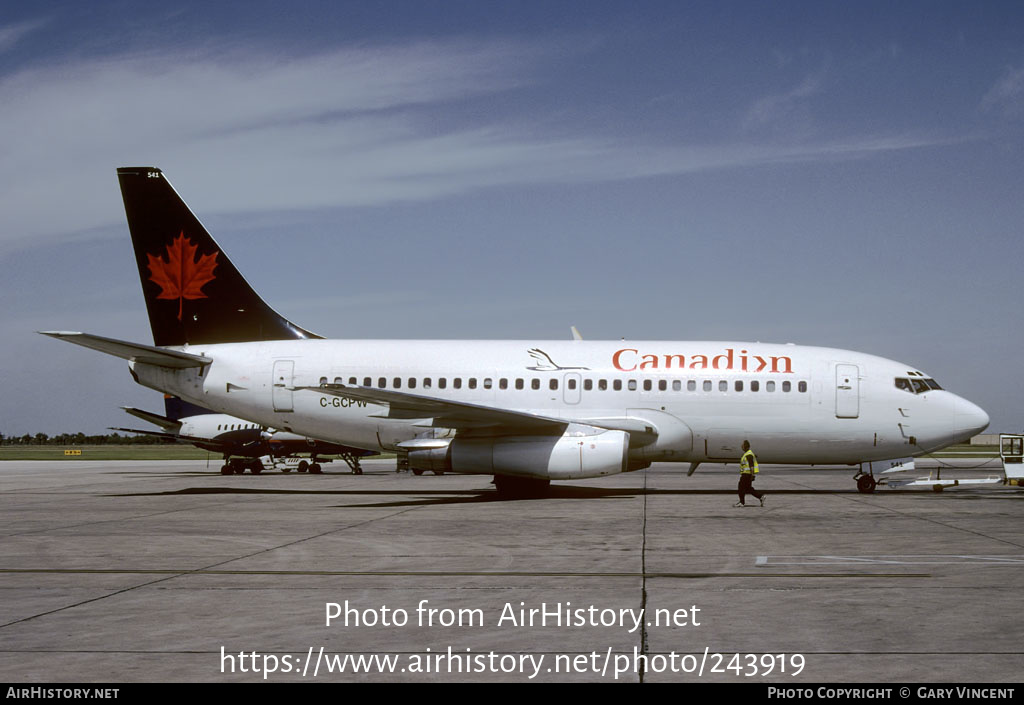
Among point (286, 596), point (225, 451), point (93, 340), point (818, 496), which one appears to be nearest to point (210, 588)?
point (286, 596)

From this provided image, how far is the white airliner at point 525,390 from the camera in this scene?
24094mm

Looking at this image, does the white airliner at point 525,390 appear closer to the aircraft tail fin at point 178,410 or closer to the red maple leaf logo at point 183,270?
the red maple leaf logo at point 183,270

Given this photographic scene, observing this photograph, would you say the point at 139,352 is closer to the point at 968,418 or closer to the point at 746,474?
the point at 746,474

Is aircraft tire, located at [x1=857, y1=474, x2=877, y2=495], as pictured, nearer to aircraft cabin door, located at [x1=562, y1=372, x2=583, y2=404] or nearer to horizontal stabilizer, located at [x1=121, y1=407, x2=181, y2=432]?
aircraft cabin door, located at [x1=562, y1=372, x2=583, y2=404]

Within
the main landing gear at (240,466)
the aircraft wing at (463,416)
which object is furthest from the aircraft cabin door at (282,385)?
the main landing gear at (240,466)

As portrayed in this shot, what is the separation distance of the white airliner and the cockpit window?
0.05m

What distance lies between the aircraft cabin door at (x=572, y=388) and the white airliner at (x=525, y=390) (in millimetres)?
→ 30

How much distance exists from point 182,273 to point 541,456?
464 inches

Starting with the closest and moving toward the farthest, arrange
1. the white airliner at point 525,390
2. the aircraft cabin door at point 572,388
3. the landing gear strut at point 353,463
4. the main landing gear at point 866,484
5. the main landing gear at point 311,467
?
the white airliner at point 525,390
the aircraft cabin door at point 572,388
the main landing gear at point 866,484
the landing gear strut at point 353,463
the main landing gear at point 311,467

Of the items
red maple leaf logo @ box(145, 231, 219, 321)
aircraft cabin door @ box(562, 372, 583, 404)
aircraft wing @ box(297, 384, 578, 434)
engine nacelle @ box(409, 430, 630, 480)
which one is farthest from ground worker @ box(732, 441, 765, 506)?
red maple leaf logo @ box(145, 231, 219, 321)

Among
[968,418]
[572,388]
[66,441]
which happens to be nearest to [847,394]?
[968,418]

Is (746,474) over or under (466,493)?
over

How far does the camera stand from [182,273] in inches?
1090

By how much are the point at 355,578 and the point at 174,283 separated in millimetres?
18813
